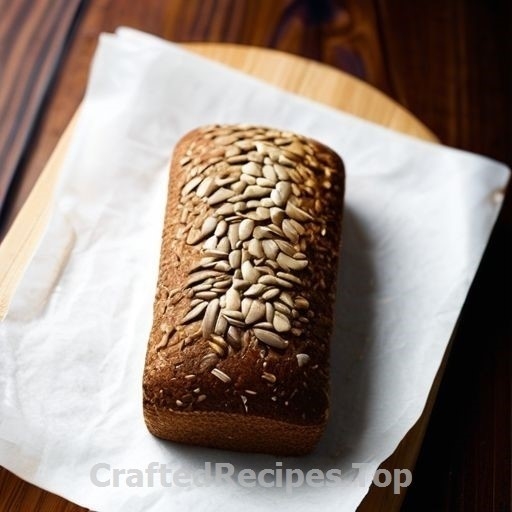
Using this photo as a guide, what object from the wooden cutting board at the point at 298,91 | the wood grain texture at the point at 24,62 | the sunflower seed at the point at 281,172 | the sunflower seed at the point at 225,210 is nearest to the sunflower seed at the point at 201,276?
the sunflower seed at the point at 225,210

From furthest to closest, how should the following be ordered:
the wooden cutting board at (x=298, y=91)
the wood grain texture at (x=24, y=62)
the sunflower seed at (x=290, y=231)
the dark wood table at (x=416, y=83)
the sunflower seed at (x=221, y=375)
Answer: the wood grain texture at (x=24, y=62) < the wooden cutting board at (x=298, y=91) < the dark wood table at (x=416, y=83) < the sunflower seed at (x=290, y=231) < the sunflower seed at (x=221, y=375)

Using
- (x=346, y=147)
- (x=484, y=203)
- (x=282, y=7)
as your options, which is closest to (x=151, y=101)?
(x=346, y=147)

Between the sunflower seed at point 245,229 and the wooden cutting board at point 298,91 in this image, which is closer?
the sunflower seed at point 245,229

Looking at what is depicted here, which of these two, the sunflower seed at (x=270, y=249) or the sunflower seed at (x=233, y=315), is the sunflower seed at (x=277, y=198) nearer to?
the sunflower seed at (x=270, y=249)

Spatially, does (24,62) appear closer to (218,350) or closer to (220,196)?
(220,196)

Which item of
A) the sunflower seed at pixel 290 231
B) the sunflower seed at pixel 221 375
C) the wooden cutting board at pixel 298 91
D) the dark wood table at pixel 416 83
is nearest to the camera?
the sunflower seed at pixel 221 375

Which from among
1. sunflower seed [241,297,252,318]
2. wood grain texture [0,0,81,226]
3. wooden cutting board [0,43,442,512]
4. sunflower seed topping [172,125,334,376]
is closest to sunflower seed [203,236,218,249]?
sunflower seed topping [172,125,334,376]
